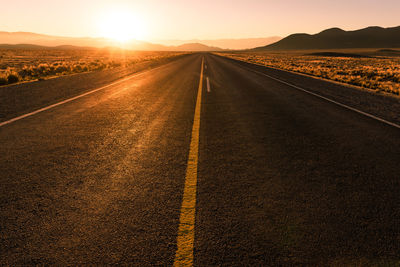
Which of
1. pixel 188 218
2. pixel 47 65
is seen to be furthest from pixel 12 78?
pixel 188 218

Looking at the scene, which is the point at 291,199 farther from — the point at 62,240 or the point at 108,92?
the point at 108,92

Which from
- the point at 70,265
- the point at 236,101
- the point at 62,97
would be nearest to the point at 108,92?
the point at 62,97

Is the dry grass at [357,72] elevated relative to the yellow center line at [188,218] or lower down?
elevated

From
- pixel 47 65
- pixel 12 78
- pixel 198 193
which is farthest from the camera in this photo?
pixel 47 65

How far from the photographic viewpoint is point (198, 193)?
2.71 metres

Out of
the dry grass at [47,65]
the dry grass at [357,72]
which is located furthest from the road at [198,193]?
the dry grass at [47,65]

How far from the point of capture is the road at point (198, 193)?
1.92 meters

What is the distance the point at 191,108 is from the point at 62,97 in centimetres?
469

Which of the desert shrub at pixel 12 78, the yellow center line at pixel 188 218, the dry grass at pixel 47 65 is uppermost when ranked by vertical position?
the dry grass at pixel 47 65

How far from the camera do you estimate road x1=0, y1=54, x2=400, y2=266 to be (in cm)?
192

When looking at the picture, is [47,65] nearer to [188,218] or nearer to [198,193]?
[198,193]

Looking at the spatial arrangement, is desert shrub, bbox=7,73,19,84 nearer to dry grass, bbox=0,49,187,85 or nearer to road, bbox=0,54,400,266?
dry grass, bbox=0,49,187,85

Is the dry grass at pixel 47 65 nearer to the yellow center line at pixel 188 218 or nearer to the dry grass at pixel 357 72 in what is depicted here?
the yellow center line at pixel 188 218

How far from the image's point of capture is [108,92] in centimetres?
955
